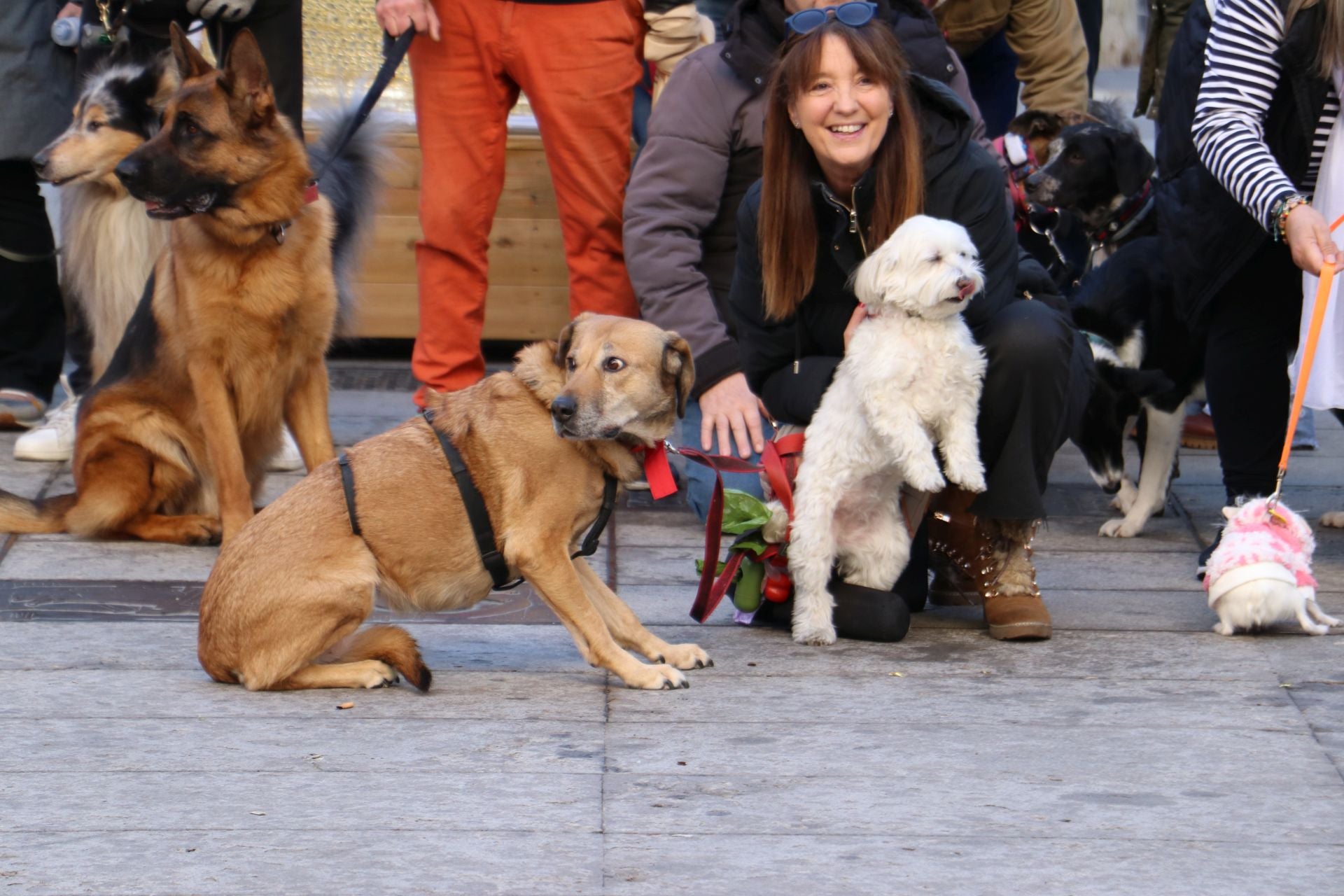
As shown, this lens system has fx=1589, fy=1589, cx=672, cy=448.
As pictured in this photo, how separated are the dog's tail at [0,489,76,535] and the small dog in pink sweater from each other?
132 inches

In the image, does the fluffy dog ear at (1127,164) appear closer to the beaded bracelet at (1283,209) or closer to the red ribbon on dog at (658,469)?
the beaded bracelet at (1283,209)

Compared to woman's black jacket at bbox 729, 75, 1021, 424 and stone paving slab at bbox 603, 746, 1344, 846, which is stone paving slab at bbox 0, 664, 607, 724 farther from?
woman's black jacket at bbox 729, 75, 1021, 424

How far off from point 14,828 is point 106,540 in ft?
7.70

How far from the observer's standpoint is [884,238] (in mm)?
3941

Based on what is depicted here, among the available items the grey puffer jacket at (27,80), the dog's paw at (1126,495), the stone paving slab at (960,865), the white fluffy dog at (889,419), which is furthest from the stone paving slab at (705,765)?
the grey puffer jacket at (27,80)

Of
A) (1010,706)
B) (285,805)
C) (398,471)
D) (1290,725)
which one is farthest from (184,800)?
(1290,725)

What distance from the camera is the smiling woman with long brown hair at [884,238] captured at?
12.7ft

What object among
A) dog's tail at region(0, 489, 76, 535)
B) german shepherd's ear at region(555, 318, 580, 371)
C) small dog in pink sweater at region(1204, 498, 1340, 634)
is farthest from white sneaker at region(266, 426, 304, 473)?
small dog in pink sweater at region(1204, 498, 1340, 634)

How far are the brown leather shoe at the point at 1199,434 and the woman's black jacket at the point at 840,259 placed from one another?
2525mm

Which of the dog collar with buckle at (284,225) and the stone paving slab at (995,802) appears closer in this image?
the stone paving slab at (995,802)

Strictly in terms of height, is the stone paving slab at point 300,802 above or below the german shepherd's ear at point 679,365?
below

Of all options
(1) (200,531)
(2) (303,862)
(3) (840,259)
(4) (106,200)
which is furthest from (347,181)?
(2) (303,862)

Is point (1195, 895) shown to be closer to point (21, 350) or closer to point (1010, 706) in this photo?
point (1010, 706)

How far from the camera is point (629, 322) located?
359 centimetres
